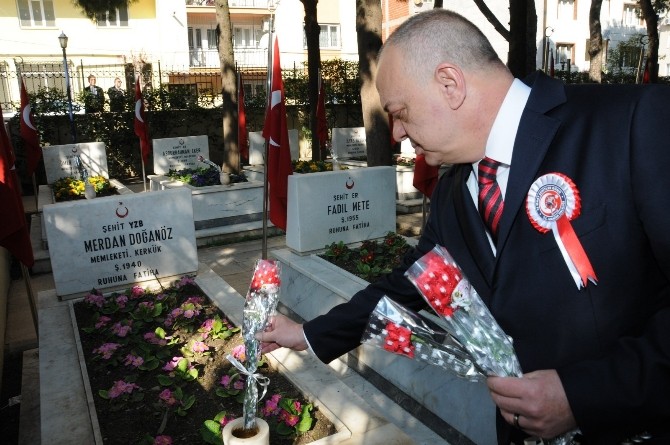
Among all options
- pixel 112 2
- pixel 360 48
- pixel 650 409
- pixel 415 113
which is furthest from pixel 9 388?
pixel 112 2

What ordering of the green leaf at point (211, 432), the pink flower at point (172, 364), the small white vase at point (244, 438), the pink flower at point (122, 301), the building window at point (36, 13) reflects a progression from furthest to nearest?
1. the building window at point (36, 13)
2. the pink flower at point (122, 301)
3. the pink flower at point (172, 364)
4. the green leaf at point (211, 432)
5. the small white vase at point (244, 438)

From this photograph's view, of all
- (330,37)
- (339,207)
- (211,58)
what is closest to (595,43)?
(339,207)

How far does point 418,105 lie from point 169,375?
3.09m

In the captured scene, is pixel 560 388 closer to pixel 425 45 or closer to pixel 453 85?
pixel 453 85

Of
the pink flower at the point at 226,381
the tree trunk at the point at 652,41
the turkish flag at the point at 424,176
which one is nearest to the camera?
the pink flower at the point at 226,381

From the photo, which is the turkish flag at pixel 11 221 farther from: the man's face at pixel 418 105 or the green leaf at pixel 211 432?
the man's face at pixel 418 105

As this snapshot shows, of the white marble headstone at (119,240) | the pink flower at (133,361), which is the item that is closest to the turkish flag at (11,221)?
the white marble headstone at (119,240)

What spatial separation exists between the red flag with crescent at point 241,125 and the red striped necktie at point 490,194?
1055 centimetres

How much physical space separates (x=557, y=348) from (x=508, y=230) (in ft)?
1.13

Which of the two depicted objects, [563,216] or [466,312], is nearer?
[563,216]

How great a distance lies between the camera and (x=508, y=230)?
4.86ft

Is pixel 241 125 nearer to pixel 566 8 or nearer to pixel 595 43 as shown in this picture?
pixel 595 43

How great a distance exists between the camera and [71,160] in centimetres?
1295

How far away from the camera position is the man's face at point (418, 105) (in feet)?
5.18
